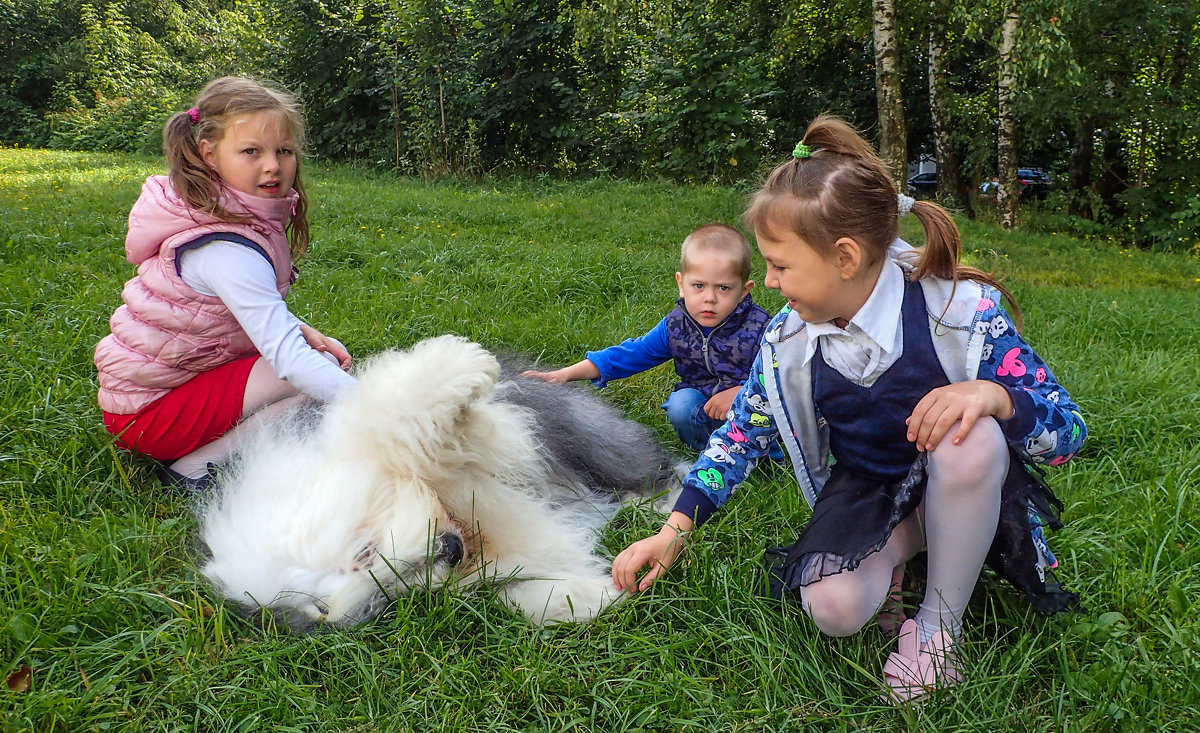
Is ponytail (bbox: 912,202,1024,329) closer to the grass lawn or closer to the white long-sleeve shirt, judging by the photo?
the grass lawn

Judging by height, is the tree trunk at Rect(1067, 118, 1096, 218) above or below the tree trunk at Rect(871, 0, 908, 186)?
below

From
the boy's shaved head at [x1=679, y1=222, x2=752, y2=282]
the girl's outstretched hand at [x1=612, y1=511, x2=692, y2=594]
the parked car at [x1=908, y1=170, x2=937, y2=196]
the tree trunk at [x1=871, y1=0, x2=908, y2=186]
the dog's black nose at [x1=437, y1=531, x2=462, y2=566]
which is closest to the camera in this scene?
the dog's black nose at [x1=437, y1=531, x2=462, y2=566]

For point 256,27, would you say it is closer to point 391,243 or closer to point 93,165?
point 93,165

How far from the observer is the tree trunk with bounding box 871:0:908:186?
344 inches

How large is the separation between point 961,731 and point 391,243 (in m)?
4.82

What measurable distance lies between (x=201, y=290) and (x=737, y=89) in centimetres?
883

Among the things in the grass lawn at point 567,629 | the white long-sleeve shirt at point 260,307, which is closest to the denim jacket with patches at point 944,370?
the grass lawn at point 567,629

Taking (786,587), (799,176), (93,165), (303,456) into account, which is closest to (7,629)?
(303,456)

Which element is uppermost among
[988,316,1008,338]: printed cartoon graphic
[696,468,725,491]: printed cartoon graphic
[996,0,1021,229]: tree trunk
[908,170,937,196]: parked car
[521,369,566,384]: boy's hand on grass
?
[988,316,1008,338]: printed cartoon graphic

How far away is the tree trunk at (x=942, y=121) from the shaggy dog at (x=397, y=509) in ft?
34.1

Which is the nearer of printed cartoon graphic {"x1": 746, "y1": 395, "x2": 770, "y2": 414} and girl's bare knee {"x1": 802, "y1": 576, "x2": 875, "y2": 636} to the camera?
girl's bare knee {"x1": 802, "y1": 576, "x2": 875, "y2": 636}

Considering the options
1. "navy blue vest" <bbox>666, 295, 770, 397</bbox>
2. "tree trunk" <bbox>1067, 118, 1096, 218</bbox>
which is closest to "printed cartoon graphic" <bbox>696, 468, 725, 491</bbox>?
"navy blue vest" <bbox>666, 295, 770, 397</bbox>

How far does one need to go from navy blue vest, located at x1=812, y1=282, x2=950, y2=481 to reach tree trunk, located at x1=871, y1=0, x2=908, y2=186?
738 cm

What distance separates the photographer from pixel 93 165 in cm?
1170
